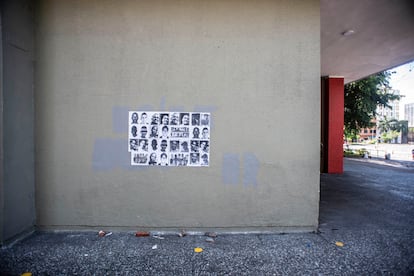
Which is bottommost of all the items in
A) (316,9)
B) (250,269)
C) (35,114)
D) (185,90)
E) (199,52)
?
(250,269)

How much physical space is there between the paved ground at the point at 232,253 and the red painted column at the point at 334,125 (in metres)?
4.91

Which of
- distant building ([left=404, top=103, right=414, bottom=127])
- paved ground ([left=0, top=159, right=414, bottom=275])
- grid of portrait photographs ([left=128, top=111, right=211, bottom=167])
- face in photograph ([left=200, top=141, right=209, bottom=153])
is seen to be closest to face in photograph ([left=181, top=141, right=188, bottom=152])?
grid of portrait photographs ([left=128, top=111, right=211, bottom=167])

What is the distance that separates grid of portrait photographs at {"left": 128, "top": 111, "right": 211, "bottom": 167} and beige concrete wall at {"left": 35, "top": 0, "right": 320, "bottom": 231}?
117 millimetres

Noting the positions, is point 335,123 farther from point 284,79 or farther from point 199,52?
point 199,52

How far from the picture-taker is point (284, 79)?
345 cm

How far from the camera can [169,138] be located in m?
3.47

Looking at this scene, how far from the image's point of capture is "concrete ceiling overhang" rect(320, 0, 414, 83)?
13.5ft

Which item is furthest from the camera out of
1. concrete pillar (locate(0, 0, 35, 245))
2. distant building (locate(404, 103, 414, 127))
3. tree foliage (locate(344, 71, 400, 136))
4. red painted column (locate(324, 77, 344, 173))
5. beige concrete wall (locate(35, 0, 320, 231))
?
distant building (locate(404, 103, 414, 127))

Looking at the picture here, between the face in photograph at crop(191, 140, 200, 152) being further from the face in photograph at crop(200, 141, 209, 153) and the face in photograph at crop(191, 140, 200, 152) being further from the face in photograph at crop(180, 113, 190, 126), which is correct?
the face in photograph at crop(180, 113, 190, 126)

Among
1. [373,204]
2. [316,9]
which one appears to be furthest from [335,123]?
[316,9]

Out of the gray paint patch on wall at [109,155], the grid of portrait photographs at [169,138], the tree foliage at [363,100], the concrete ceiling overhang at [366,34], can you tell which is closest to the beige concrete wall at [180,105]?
the gray paint patch on wall at [109,155]

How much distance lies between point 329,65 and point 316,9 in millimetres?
4719

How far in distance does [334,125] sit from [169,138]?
7.51 m

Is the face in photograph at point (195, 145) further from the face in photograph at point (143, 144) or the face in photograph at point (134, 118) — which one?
the face in photograph at point (134, 118)
